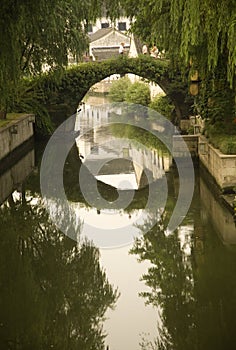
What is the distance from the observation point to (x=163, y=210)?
12070 millimetres

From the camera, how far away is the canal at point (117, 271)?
6.61 m

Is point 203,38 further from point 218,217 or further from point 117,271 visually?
point 117,271

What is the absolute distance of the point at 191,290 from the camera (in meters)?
7.71

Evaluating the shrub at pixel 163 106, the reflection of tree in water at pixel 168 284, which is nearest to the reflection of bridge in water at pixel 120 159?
the shrub at pixel 163 106

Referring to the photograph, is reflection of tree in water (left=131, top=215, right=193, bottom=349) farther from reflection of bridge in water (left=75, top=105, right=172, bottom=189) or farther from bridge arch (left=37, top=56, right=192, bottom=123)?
bridge arch (left=37, top=56, right=192, bottom=123)

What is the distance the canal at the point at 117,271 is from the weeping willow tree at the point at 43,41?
97.5 inches

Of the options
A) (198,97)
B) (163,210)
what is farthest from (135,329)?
(198,97)

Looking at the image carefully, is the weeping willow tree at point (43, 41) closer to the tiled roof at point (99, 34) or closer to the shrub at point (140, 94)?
the shrub at point (140, 94)

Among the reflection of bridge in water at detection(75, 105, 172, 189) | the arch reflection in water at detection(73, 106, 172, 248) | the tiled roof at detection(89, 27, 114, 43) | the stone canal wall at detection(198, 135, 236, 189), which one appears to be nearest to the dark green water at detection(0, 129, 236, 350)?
the arch reflection in water at detection(73, 106, 172, 248)

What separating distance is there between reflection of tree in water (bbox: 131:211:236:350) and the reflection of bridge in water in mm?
5314

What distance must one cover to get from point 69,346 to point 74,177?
33.5ft

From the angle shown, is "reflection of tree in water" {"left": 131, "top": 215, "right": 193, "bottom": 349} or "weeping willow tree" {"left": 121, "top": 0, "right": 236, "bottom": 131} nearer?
"reflection of tree in water" {"left": 131, "top": 215, "right": 193, "bottom": 349}

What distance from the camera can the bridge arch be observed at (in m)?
25.0

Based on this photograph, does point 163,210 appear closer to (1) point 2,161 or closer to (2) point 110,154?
(1) point 2,161
